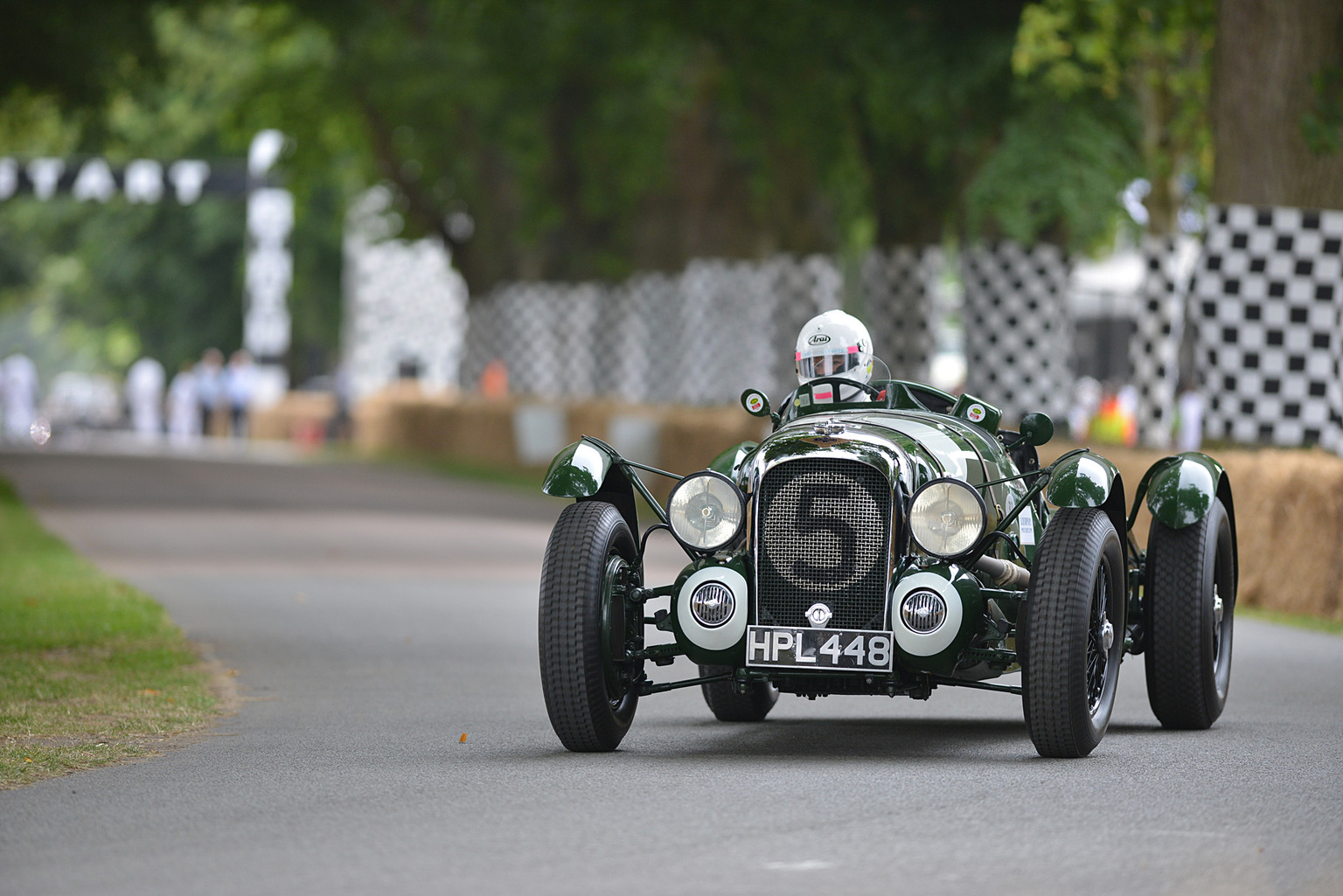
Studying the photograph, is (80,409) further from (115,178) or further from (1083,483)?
(1083,483)

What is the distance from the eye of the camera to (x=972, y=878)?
19.1 feet

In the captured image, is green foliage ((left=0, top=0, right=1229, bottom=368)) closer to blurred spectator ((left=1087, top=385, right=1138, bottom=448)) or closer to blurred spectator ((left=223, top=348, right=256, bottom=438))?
blurred spectator ((left=1087, top=385, right=1138, bottom=448))

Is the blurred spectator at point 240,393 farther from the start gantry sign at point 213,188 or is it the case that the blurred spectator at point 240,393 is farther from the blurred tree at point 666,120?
the blurred tree at point 666,120

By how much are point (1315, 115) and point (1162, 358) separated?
3.65 meters

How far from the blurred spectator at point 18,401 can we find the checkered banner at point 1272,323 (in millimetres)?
35792

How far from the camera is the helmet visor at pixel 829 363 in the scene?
30.9 ft

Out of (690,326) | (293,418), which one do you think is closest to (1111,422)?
(690,326)

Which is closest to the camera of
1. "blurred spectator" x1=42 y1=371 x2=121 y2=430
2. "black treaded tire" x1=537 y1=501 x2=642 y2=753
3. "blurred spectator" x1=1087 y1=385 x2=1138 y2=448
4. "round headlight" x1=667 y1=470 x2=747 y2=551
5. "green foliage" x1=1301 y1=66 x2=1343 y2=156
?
"black treaded tire" x1=537 y1=501 x2=642 y2=753

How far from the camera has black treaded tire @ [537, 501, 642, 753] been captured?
805 centimetres

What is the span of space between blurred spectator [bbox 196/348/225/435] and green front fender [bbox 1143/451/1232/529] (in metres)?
44.3

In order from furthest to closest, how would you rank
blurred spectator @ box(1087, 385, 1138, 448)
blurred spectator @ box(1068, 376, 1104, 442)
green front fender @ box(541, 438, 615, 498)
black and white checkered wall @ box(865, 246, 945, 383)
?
1. blurred spectator @ box(1068, 376, 1104, 442)
2. blurred spectator @ box(1087, 385, 1138, 448)
3. black and white checkered wall @ box(865, 246, 945, 383)
4. green front fender @ box(541, 438, 615, 498)

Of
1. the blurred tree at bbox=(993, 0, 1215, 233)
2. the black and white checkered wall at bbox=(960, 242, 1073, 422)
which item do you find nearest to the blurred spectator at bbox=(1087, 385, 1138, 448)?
the black and white checkered wall at bbox=(960, 242, 1073, 422)

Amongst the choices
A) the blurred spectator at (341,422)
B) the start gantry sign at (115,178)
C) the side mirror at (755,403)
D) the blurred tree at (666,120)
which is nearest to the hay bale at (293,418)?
the blurred spectator at (341,422)

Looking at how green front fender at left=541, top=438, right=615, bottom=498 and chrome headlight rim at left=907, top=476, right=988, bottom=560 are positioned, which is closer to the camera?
chrome headlight rim at left=907, top=476, right=988, bottom=560
